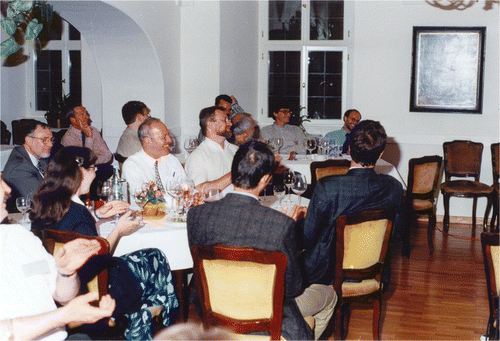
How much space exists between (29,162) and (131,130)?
6.06 feet

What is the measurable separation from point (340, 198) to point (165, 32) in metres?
4.24

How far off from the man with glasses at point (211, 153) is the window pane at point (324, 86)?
408 centimetres

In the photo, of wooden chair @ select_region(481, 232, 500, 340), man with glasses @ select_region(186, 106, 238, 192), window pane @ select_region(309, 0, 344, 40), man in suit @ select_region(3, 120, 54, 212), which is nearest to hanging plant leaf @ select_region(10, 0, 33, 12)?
man in suit @ select_region(3, 120, 54, 212)

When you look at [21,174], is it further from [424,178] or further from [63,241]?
[424,178]

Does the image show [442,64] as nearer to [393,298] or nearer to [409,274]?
[409,274]

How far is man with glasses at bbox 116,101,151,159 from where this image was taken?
591cm

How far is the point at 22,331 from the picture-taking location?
1838mm

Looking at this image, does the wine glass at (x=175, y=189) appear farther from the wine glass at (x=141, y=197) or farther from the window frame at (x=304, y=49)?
the window frame at (x=304, y=49)

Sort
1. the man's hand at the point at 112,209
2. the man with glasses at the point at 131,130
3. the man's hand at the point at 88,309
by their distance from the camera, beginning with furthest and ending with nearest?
1. the man with glasses at the point at 131,130
2. the man's hand at the point at 112,209
3. the man's hand at the point at 88,309

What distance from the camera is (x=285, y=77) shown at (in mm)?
8633

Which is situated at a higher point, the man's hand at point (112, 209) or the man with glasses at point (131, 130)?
the man with glasses at point (131, 130)

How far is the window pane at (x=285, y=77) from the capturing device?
8602 mm

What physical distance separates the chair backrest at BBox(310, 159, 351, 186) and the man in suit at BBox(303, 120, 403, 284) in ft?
5.42

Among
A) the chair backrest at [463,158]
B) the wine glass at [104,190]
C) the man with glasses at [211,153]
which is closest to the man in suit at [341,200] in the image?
the wine glass at [104,190]
